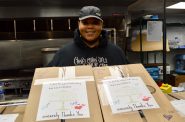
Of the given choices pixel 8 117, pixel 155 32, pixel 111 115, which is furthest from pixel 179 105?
pixel 155 32

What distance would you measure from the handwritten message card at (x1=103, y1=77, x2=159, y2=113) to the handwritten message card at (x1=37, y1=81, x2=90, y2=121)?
100 mm

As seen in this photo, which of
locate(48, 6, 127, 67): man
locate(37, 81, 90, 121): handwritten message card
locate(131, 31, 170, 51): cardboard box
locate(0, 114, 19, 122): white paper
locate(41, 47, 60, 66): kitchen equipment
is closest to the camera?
locate(37, 81, 90, 121): handwritten message card

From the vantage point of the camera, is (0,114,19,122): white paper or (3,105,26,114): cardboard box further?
(3,105,26,114): cardboard box

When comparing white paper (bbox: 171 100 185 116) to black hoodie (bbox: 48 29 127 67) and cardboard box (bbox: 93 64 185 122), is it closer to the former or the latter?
cardboard box (bbox: 93 64 185 122)

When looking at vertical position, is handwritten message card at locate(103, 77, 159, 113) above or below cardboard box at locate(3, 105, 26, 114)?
above

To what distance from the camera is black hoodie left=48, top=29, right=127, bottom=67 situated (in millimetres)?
1663

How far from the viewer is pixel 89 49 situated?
1.73 m

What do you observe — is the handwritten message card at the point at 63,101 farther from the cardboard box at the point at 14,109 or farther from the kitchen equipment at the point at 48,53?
the kitchen equipment at the point at 48,53

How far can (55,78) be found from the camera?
96cm

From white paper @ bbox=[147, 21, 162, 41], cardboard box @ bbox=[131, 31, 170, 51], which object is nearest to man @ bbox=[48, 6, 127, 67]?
white paper @ bbox=[147, 21, 162, 41]

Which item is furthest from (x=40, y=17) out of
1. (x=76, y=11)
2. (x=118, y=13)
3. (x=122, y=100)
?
(x=122, y=100)

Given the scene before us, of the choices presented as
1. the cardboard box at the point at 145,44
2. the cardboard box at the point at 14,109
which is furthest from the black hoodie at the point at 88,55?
the cardboard box at the point at 145,44

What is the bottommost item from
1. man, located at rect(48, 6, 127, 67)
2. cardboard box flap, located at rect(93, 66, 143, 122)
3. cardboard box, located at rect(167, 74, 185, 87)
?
cardboard box, located at rect(167, 74, 185, 87)

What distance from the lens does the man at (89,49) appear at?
1.66 meters
